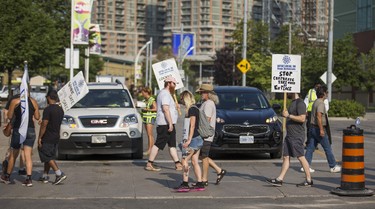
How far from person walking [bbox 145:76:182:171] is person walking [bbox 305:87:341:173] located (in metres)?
2.69

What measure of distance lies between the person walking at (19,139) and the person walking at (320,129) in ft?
17.4

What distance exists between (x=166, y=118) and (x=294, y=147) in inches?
103

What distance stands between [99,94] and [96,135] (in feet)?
5.79

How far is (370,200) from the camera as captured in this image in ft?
34.2

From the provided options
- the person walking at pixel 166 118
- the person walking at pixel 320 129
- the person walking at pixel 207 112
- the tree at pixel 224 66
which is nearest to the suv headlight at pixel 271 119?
the person walking at pixel 320 129

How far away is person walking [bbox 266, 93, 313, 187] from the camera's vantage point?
38.5 feet

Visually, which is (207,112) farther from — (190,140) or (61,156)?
(61,156)

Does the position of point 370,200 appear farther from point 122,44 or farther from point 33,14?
point 122,44

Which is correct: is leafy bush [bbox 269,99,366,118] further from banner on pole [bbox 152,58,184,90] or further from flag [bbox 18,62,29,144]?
flag [bbox 18,62,29,144]

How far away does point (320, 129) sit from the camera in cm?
1346

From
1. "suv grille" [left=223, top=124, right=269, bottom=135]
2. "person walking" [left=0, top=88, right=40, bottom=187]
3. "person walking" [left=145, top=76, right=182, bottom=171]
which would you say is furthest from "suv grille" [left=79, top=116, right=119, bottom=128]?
"person walking" [left=0, top=88, right=40, bottom=187]

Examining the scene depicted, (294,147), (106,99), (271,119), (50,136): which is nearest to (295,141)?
(294,147)

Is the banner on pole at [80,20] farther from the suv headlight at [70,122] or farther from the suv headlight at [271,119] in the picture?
the suv headlight at [271,119]

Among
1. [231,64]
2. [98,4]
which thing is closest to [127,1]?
[98,4]
